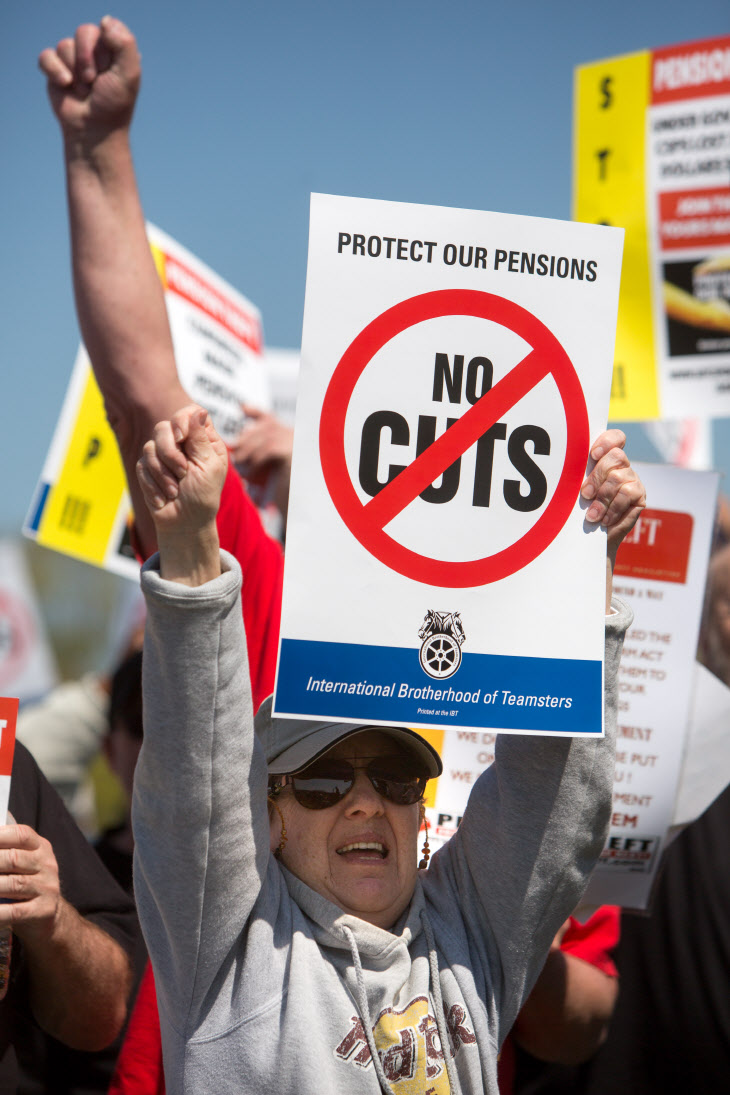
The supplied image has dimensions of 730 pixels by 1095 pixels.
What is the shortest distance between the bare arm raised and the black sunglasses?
827mm

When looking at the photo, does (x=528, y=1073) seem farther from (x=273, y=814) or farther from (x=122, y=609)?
(x=122, y=609)

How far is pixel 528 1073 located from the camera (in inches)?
114

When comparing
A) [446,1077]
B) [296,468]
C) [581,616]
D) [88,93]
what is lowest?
[446,1077]

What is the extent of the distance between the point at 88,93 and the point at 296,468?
1492mm

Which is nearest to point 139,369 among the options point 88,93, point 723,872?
point 88,93

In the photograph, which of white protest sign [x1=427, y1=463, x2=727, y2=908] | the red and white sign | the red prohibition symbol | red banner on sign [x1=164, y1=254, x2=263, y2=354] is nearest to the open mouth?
the red prohibition symbol

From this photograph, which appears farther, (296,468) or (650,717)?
(650,717)

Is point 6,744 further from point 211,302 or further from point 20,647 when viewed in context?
point 20,647

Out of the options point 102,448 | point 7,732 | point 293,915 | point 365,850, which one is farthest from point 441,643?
point 102,448

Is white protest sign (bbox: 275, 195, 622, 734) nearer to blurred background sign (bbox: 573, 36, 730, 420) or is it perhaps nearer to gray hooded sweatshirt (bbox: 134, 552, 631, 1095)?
gray hooded sweatshirt (bbox: 134, 552, 631, 1095)

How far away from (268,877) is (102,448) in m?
1.84

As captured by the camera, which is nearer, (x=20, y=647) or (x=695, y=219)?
(x=695, y=219)

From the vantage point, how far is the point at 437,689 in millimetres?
1785

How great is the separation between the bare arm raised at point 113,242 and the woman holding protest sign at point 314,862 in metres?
0.88
